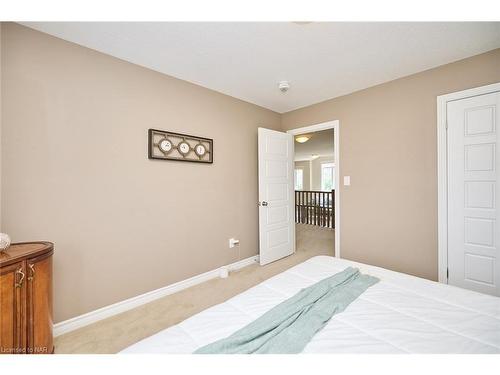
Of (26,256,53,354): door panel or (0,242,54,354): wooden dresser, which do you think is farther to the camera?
(26,256,53,354): door panel

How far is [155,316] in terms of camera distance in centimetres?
192

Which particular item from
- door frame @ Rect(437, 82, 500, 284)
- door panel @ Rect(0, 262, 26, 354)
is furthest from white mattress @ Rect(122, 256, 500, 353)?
door frame @ Rect(437, 82, 500, 284)

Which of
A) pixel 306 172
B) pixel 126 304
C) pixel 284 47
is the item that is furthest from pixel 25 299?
pixel 306 172

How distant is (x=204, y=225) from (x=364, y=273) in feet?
5.87

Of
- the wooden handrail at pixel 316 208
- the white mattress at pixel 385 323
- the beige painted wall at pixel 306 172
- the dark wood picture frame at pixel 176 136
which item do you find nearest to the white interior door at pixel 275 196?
the dark wood picture frame at pixel 176 136

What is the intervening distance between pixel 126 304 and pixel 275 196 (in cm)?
224

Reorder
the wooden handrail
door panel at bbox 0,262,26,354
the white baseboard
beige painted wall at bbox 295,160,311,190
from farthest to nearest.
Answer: beige painted wall at bbox 295,160,311,190, the wooden handrail, the white baseboard, door panel at bbox 0,262,26,354

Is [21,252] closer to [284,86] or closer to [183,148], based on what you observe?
[183,148]

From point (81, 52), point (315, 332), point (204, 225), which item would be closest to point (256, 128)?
point (204, 225)

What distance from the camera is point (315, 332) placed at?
913mm

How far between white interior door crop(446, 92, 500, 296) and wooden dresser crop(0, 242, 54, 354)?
3.42 m

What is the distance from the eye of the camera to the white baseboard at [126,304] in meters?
1.71

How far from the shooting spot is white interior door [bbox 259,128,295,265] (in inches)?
123

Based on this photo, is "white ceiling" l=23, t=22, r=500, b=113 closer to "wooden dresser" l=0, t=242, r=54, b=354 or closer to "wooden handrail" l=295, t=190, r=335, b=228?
"wooden dresser" l=0, t=242, r=54, b=354
